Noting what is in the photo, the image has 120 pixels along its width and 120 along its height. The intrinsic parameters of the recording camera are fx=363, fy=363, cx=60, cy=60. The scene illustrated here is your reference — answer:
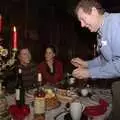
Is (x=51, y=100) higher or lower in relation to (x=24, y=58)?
lower

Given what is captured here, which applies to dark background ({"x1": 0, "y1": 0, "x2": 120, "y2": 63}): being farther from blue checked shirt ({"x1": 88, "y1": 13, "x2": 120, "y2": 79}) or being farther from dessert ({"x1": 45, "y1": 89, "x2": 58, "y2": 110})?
blue checked shirt ({"x1": 88, "y1": 13, "x2": 120, "y2": 79})

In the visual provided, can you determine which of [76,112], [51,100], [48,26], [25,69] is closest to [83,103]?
[51,100]

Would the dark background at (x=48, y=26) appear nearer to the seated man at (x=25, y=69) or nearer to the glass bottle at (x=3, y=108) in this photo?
the seated man at (x=25, y=69)

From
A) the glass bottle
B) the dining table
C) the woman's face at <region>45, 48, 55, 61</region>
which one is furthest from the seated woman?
the glass bottle

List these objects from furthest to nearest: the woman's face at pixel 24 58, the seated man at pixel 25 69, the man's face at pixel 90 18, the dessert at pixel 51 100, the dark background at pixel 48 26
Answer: the dark background at pixel 48 26
the woman's face at pixel 24 58
the seated man at pixel 25 69
the dessert at pixel 51 100
the man's face at pixel 90 18

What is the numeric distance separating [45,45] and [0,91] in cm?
297

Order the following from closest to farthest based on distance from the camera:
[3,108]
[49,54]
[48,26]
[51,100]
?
[3,108] < [51,100] < [49,54] < [48,26]

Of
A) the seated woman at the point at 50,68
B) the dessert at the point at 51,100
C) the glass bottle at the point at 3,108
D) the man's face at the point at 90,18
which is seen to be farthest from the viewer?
the seated woman at the point at 50,68

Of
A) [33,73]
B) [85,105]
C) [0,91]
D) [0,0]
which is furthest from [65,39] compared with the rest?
[0,91]

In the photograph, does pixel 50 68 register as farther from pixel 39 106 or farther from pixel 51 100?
pixel 39 106

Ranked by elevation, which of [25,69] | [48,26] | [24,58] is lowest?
[25,69]

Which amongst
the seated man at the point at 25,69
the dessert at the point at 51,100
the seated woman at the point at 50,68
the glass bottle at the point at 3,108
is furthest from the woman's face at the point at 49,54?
the glass bottle at the point at 3,108

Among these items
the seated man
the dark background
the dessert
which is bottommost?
the dessert

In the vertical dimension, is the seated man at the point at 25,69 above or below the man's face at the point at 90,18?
below
